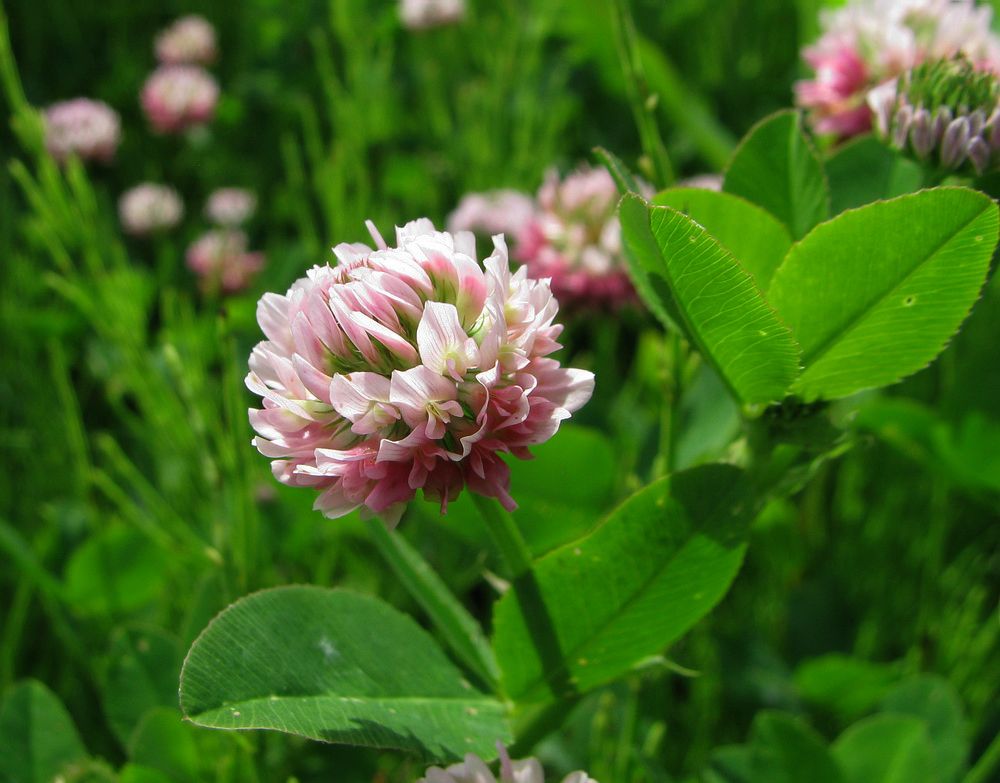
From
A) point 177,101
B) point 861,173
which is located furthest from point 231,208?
point 861,173

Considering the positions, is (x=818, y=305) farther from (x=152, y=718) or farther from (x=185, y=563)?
(x=185, y=563)

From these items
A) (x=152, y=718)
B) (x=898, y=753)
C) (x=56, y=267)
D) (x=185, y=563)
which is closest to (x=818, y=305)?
(x=898, y=753)

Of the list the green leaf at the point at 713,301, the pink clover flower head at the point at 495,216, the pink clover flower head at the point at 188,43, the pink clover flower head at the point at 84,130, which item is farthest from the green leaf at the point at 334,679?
the pink clover flower head at the point at 188,43

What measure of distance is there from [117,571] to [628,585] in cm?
65

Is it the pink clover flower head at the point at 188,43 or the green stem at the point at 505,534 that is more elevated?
the pink clover flower head at the point at 188,43

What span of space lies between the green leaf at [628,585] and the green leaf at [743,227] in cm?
14

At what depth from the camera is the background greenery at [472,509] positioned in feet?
2.21

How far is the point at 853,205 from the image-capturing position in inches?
25.7

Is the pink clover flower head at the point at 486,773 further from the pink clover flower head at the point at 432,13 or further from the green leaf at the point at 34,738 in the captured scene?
the pink clover flower head at the point at 432,13

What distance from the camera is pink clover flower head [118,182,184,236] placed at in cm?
167

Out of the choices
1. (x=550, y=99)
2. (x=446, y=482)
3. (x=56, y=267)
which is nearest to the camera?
(x=446, y=482)

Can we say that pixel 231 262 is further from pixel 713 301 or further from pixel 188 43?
pixel 713 301

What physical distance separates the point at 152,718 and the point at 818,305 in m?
0.49

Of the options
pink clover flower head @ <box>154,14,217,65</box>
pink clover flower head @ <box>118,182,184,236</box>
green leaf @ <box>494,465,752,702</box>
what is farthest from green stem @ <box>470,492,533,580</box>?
pink clover flower head @ <box>154,14,217,65</box>
